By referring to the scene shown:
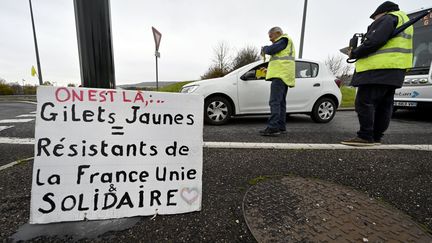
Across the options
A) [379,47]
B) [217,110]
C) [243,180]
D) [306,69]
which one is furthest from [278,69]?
[243,180]

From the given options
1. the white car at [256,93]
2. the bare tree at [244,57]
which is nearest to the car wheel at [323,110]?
the white car at [256,93]

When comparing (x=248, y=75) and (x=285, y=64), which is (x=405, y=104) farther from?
(x=248, y=75)

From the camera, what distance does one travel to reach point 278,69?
10.5 feet

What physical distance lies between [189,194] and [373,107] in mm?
2641

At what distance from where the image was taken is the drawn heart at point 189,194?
137 centimetres

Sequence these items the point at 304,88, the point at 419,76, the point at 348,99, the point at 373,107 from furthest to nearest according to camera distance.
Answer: the point at 348,99
the point at 419,76
the point at 304,88
the point at 373,107

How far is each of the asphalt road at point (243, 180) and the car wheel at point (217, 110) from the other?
0.99 meters

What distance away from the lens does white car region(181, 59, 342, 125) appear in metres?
4.14

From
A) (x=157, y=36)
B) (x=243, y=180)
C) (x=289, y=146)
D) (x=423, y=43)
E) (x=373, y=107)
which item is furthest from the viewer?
(x=423, y=43)

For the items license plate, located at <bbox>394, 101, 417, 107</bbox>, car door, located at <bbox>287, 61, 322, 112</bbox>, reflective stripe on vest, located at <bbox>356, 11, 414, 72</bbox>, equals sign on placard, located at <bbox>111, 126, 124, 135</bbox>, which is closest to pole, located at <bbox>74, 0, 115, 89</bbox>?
equals sign on placard, located at <bbox>111, 126, 124, 135</bbox>

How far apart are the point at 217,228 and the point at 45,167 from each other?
1107 millimetres

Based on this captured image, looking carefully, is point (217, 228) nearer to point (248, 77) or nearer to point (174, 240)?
point (174, 240)

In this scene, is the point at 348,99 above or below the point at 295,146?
above

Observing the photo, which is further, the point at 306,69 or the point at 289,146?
the point at 306,69
